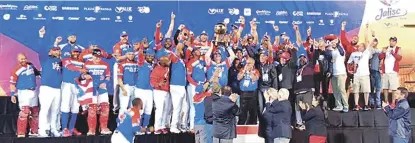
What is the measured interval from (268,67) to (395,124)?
6.47ft

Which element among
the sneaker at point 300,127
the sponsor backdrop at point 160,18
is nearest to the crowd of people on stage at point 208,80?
the sneaker at point 300,127

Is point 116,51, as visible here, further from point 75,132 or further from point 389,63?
point 389,63

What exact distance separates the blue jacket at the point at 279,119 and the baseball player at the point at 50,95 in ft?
9.70

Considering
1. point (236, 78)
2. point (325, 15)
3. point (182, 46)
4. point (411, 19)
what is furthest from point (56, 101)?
point (411, 19)

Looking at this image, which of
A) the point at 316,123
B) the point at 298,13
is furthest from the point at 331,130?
the point at 298,13

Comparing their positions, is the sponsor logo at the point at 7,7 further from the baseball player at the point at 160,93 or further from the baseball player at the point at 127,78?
the baseball player at the point at 160,93

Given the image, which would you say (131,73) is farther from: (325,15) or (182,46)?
(325,15)

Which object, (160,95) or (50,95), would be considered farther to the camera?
(160,95)

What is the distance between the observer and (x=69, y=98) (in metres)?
8.10

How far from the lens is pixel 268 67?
336 inches

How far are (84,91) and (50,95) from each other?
471mm

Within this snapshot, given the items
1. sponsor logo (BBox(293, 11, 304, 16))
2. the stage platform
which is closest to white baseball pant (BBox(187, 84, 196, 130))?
the stage platform

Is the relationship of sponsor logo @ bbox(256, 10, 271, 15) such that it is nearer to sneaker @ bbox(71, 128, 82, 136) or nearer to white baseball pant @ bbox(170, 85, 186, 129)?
white baseball pant @ bbox(170, 85, 186, 129)

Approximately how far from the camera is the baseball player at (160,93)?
8250 millimetres
